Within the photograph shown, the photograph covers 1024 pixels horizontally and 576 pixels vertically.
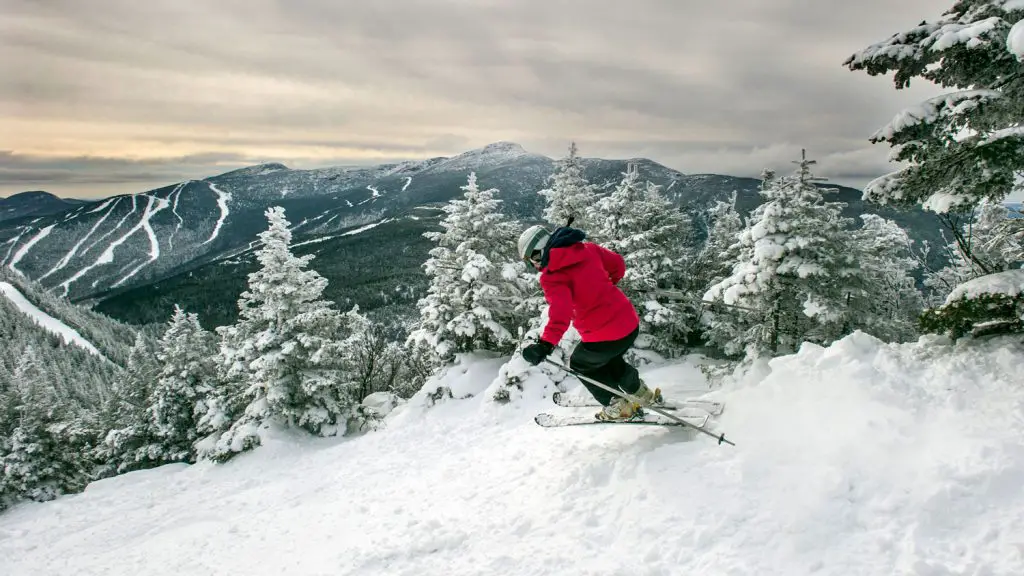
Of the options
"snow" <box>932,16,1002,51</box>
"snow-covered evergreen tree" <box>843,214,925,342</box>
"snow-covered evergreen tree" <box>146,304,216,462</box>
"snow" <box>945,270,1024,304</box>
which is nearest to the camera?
"snow" <box>932,16,1002,51</box>

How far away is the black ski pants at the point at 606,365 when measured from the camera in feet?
19.3

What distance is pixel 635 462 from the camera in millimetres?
5594

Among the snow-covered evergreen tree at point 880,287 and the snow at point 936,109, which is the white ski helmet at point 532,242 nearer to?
the snow at point 936,109

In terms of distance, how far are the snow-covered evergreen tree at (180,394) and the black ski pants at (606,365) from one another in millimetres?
23866

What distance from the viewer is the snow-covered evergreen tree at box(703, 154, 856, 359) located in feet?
41.6

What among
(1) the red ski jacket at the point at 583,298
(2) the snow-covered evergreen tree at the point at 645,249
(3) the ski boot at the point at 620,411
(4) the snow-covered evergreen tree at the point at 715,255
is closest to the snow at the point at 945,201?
(1) the red ski jacket at the point at 583,298

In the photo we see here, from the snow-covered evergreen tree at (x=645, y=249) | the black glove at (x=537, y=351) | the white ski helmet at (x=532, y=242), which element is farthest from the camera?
the snow-covered evergreen tree at (x=645, y=249)

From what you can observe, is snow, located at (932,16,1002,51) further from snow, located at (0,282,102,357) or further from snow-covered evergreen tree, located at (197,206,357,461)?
snow, located at (0,282,102,357)

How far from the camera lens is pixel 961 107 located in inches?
208

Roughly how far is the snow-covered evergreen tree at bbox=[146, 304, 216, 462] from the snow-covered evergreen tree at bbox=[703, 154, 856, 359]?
2418cm

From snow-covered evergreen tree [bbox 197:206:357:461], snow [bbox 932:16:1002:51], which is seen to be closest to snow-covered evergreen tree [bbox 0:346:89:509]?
snow-covered evergreen tree [bbox 197:206:357:461]

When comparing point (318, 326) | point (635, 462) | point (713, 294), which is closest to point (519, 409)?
point (713, 294)

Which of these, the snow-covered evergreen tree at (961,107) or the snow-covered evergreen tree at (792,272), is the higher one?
the snow-covered evergreen tree at (961,107)

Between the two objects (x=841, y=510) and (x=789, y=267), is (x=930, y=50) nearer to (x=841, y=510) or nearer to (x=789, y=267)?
(x=841, y=510)
